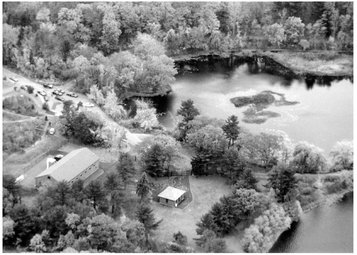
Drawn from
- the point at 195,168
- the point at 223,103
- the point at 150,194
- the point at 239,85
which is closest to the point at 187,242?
the point at 150,194

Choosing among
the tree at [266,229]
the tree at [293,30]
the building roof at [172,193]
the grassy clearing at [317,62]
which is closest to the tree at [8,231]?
the building roof at [172,193]

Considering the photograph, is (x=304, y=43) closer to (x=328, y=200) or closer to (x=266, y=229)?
(x=328, y=200)

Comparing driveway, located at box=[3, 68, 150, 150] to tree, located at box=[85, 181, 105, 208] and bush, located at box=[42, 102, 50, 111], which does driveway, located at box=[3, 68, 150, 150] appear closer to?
bush, located at box=[42, 102, 50, 111]

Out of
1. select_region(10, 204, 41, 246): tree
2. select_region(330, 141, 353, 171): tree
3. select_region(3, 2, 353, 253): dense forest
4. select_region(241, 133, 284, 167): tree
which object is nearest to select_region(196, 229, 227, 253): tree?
select_region(3, 2, 353, 253): dense forest

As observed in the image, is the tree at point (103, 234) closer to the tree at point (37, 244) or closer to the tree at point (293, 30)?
the tree at point (37, 244)

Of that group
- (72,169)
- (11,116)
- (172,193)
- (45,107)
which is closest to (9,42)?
(45,107)
